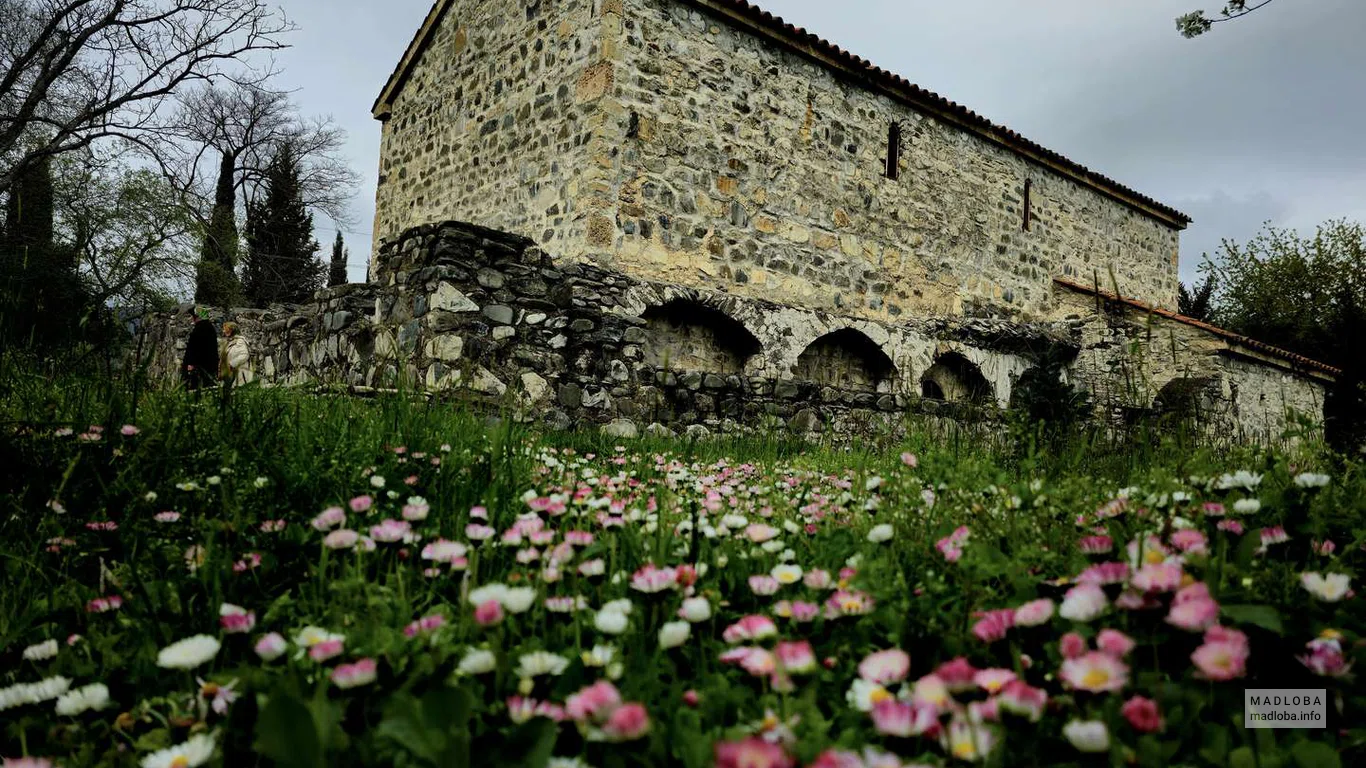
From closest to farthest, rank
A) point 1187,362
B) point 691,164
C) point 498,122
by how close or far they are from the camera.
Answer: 1. point 691,164
2. point 498,122
3. point 1187,362

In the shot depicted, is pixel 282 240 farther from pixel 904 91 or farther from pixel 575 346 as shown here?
pixel 575 346

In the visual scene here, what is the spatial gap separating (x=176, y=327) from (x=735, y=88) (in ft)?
31.5

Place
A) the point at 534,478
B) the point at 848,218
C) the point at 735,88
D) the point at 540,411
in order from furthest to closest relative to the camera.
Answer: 1. the point at 848,218
2. the point at 735,88
3. the point at 540,411
4. the point at 534,478

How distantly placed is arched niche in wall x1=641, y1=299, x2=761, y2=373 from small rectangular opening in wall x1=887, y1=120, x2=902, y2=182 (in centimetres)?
428

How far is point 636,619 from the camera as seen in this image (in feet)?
5.01

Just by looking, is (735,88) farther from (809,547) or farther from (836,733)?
(836,733)

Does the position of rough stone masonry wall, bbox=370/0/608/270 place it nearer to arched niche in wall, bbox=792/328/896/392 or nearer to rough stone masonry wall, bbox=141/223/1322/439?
rough stone masonry wall, bbox=141/223/1322/439

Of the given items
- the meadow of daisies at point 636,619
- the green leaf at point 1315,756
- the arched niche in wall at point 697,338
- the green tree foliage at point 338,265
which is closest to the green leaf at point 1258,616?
the meadow of daisies at point 636,619

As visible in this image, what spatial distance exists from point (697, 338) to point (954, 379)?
5740 mm

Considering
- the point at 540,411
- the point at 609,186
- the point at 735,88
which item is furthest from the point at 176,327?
the point at 735,88

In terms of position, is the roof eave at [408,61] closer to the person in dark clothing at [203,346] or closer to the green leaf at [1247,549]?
the person in dark clothing at [203,346]

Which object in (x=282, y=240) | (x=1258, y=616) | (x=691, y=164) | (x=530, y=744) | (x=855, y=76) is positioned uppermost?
(x=282, y=240)

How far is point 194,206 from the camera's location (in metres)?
18.3

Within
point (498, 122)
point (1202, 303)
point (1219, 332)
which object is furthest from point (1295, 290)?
point (498, 122)
